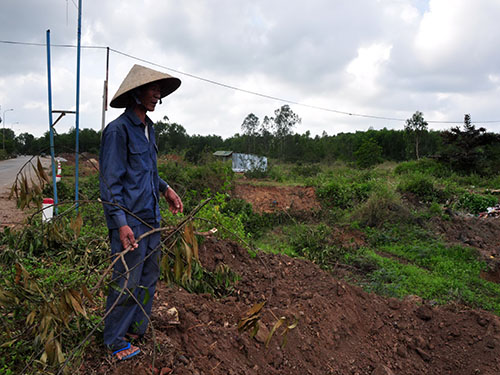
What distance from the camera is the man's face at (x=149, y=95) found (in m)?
2.30

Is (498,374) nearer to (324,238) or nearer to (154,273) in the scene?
(154,273)

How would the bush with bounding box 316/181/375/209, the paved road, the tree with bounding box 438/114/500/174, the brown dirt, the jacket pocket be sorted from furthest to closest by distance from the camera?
the tree with bounding box 438/114/500/174 < the bush with bounding box 316/181/375/209 < the paved road < the brown dirt < the jacket pocket

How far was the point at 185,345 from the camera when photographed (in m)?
2.62

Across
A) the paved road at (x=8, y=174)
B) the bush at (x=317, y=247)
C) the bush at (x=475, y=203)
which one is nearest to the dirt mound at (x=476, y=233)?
the bush at (x=475, y=203)

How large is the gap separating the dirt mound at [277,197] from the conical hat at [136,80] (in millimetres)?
7743

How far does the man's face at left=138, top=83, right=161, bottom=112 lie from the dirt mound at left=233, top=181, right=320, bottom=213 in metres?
7.77

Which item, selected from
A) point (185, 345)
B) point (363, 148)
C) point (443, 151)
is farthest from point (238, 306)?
point (363, 148)

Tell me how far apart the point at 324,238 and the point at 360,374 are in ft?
14.2

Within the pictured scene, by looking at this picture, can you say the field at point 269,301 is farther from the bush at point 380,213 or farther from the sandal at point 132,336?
the bush at point 380,213

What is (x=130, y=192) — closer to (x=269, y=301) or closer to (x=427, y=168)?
(x=269, y=301)

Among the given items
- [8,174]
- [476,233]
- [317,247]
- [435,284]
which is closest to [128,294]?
[435,284]

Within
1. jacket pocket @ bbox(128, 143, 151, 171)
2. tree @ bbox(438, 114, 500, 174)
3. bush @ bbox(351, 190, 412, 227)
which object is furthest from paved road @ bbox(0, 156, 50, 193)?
tree @ bbox(438, 114, 500, 174)

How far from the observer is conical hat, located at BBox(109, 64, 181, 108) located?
2.22 meters

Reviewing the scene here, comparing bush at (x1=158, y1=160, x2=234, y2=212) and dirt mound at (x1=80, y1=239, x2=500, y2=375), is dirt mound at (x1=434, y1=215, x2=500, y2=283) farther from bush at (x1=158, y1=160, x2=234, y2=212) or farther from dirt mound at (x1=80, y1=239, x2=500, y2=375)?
bush at (x1=158, y1=160, x2=234, y2=212)
